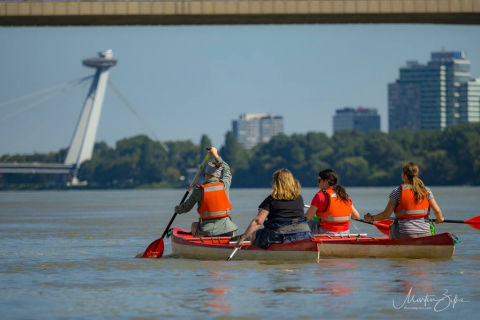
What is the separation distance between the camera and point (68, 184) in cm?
14875

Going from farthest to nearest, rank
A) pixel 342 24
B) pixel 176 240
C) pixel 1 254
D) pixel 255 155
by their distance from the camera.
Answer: pixel 255 155
pixel 342 24
pixel 1 254
pixel 176 240

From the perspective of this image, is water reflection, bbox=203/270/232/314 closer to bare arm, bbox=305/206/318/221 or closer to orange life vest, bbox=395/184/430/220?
bare arm, bbox=305/206/318/221

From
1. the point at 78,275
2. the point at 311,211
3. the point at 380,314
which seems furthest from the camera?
the point at 311,211

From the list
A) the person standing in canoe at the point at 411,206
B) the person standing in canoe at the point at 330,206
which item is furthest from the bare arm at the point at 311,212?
the person standing in canoe at the point at 411,206

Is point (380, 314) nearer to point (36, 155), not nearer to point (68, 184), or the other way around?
point (68, 184)

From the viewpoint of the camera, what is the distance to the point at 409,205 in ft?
45.4

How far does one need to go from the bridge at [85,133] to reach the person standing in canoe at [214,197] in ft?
335

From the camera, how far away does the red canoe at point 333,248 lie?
13602 millimetres

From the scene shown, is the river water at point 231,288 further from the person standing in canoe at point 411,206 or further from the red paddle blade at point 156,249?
the person standing in canoe at point 411,206

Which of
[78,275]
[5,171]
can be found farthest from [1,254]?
[5,171]

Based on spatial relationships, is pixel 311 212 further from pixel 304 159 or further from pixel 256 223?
pixel 304 159

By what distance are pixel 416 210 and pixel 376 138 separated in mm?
133429

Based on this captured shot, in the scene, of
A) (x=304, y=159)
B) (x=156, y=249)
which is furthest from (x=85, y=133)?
(x=156, y=249)

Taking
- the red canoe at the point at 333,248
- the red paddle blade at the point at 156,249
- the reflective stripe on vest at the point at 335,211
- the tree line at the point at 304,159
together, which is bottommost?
the tree line at the point at 304,159
